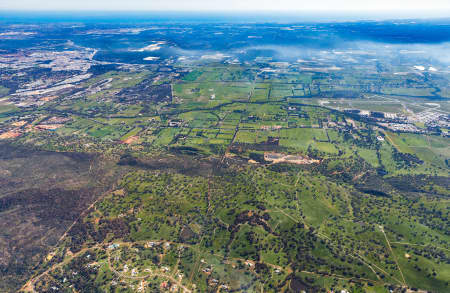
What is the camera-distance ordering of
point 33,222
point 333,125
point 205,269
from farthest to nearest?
point 333,125 < point 33,222 < point 205,269

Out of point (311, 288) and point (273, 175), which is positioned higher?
point (273, 175)

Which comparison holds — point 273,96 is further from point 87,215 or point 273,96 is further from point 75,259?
point 75,259

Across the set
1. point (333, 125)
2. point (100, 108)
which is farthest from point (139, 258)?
point (100, 108)

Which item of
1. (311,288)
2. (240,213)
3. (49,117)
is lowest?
(311,288)

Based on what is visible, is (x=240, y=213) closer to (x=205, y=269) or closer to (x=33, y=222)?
(x=205, y=269)

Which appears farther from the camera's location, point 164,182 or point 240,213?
point 164,182

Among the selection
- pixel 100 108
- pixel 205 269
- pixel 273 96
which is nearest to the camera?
pixel 205 269

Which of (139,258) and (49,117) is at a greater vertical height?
(49,117)

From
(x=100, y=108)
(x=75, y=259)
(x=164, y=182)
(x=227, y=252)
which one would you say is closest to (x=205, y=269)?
(x=227, y=252)

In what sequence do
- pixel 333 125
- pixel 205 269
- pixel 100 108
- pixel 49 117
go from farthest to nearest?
pixel 100 108 < pixel 49 117 < pixel 333 125 < pixel 205 269
